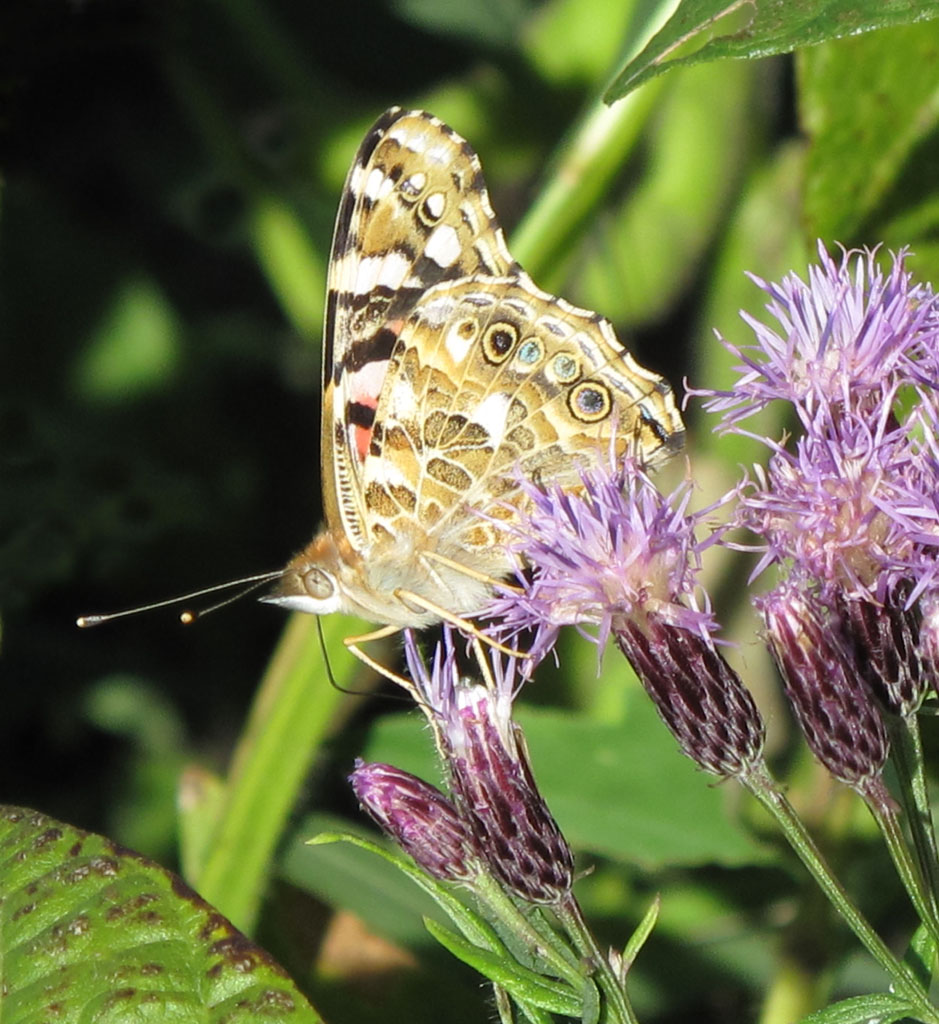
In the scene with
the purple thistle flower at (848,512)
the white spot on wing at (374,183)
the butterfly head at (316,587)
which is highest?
the white spot on wing at (374,183)

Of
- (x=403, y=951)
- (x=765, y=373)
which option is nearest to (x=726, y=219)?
(x=765, y=373)

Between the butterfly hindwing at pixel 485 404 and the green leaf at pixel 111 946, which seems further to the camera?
the butterfly hindwing at pixel 485 404

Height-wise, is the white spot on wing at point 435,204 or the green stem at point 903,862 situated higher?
the white spot on wing at point 435,204

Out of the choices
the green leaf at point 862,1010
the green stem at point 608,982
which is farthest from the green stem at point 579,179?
the green leaf at point 862,1010

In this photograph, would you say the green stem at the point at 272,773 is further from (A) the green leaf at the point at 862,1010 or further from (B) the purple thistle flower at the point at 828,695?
(A) the green leaf at the point at 862,1010

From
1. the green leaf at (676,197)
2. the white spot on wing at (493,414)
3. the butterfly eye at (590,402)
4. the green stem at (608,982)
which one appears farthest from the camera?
the green leaf at (676,197)

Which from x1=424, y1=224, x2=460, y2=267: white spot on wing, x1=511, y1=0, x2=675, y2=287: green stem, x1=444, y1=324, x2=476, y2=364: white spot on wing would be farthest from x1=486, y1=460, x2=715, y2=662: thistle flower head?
x1=511, y1=0, x2=675, y2=287: green stem

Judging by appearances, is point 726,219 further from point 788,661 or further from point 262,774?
point 788,661
